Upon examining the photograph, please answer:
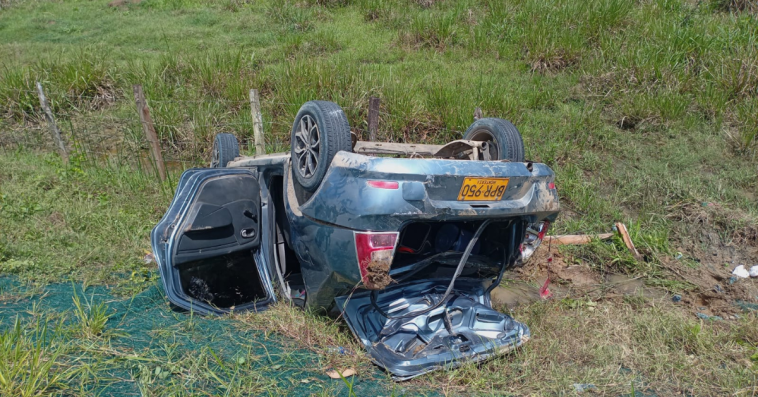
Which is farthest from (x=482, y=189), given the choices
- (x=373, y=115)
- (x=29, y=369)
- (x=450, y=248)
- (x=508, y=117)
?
(x=508, y=117)

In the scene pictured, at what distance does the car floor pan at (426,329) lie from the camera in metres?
3.12

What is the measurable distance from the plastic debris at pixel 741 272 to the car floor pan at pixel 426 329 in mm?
3010

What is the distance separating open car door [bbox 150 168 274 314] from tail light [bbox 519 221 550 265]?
1.88m

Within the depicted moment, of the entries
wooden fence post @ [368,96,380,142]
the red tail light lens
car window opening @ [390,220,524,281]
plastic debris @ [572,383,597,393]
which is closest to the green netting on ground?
car window opening @ [390,220,524,281]

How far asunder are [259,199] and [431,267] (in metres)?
1.43

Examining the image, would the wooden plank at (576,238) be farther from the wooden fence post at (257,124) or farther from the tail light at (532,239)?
the wooden fence post at (257,124)

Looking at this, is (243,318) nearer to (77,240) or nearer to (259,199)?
(259,199)

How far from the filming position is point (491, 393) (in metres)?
2.88

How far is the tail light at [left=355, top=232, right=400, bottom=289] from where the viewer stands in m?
2.91

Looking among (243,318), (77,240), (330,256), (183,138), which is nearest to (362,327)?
(330,256)

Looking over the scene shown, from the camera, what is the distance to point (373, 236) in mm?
2908

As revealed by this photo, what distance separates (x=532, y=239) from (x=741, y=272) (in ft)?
9.38

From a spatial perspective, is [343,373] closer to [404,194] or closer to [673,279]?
[404,194]

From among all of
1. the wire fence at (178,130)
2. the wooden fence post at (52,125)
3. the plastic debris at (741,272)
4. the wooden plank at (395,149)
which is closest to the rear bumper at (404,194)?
the wooden plank at (395,149)
